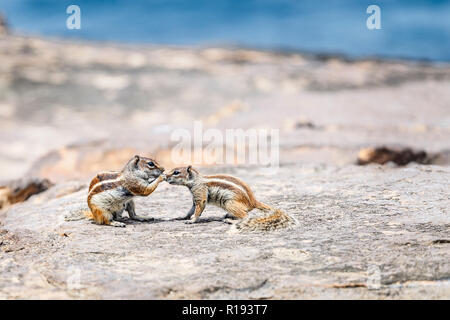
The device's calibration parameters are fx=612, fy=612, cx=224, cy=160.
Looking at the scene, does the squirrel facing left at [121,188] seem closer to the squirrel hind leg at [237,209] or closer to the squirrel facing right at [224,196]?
the squirrel facing right at [224,196]

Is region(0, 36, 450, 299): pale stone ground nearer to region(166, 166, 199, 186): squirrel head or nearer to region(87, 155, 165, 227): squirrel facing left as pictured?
region(87, 155, 165, 227): squirrel facing left

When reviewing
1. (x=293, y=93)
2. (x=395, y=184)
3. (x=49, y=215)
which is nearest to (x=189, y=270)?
(x=49, y=215)

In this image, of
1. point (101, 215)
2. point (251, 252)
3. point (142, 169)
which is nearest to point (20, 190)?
point (101, 215)

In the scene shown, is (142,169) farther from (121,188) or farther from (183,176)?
(183,176)

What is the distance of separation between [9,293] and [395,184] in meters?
3.82

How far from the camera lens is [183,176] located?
5.12m

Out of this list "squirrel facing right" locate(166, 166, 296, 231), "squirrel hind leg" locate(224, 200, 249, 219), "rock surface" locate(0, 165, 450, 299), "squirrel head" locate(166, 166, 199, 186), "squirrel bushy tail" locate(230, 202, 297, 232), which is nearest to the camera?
"rock surface" locate(0, 165, 450, 299)

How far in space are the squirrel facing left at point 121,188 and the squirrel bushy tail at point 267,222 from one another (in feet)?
2.59

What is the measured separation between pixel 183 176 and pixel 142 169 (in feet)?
1.15

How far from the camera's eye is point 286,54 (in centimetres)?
1958

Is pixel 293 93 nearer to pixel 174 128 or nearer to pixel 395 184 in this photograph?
Answer: pixel 174 128

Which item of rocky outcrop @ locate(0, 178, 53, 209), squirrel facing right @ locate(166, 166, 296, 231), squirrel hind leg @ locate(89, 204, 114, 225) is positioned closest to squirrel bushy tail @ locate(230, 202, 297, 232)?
squirrel facing right @ locate(166, 166, 296, 231)

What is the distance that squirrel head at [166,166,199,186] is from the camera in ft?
16.8

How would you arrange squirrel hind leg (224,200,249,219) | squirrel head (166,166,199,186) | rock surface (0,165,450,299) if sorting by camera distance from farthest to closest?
squirrel head (166,166,199,186) → squirrel hind leg (224,200,249,219) → rock surface (0,165,450,299)
